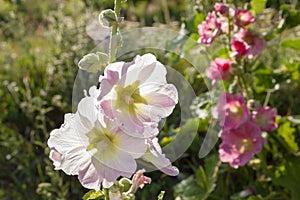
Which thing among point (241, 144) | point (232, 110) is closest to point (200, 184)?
point (241, 144)

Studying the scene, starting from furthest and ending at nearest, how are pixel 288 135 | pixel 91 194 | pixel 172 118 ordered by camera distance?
1. pixel 172 118
2. pixel 288 135
3. pixel 91 194

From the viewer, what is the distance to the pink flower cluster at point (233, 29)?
202cm

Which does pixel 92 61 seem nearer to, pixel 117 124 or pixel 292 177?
pixel 117 124

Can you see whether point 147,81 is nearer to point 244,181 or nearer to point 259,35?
point 259,35

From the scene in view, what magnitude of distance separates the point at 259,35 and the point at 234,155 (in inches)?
17.3

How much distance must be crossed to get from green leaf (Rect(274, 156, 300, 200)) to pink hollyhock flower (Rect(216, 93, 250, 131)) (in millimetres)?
266

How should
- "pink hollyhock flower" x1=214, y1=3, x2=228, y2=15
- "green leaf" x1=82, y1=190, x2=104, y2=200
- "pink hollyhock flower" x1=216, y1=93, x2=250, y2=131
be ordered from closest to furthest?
"green leaf" x1=82, y1=190, x2=104, y2=200 → "pink hollyhock flower" x1=214, y1=3, x2=228, y2=15 → "pink hollyhock flower" x1=216, y1=93, x2=250, y2=131

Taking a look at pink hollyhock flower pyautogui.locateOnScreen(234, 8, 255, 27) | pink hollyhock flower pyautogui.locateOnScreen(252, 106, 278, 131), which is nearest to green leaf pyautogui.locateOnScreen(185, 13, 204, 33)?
pink hollyhock flower pyautogui.locateOnScreen(234, 8, 255, 27)

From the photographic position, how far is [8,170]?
274 centimetres

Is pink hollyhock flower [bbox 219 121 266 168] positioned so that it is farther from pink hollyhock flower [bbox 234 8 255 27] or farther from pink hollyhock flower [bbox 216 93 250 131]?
pink hollyhock flower [bbox 234 8 255 27]

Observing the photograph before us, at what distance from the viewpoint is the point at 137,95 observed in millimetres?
1076

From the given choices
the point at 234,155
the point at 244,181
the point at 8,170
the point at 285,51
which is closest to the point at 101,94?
the point at 234,155

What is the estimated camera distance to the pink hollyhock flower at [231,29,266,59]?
6.72ft

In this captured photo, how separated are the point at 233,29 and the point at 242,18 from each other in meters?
0.08
